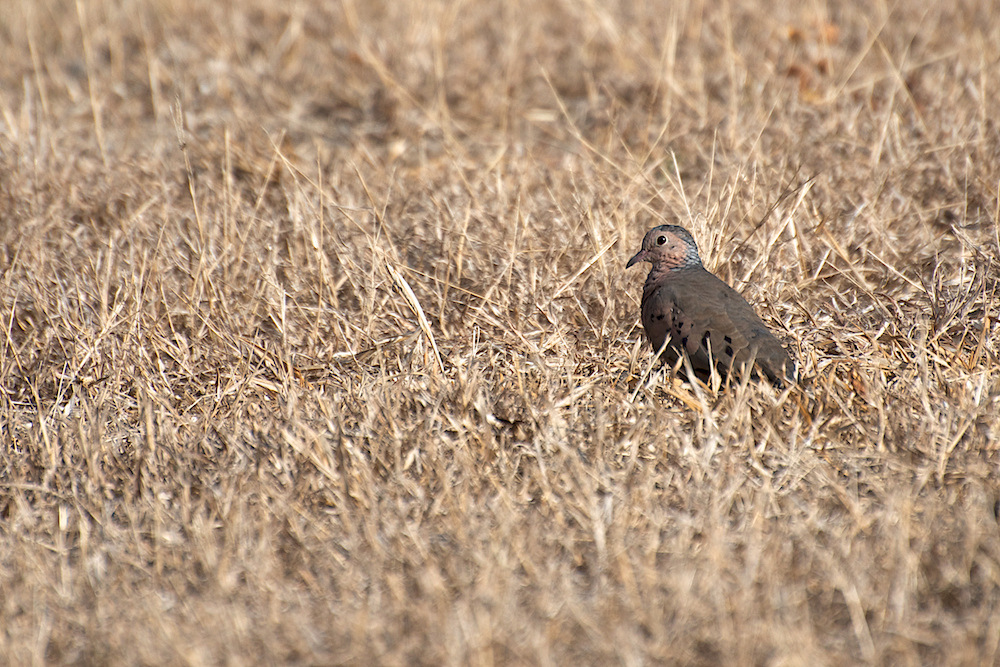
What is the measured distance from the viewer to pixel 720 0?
6.11 meters

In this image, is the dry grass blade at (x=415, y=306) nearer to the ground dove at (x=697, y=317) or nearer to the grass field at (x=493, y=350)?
the grass field at (x=493, y=350)

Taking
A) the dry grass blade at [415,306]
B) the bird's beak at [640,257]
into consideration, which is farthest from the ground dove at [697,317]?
the dry grass blade at [415,306]

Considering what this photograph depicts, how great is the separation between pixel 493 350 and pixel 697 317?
71 centimetres

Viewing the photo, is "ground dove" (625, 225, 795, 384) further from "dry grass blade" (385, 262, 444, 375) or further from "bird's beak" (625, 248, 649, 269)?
"dry grass blade" (385, 262, 444, 375)

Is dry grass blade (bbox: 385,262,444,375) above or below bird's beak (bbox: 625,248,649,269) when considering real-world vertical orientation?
below

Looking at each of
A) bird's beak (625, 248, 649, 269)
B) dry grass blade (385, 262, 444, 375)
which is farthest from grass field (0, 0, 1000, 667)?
bird's beak (625, 248, 649, 269)

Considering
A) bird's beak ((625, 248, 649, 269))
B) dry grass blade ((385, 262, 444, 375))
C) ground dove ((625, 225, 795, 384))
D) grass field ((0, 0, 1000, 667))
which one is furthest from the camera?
bird's beak ((625, 248, 649, 269))

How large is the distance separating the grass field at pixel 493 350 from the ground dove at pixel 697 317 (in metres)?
0.12

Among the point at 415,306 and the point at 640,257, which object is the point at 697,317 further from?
the point at 415,306

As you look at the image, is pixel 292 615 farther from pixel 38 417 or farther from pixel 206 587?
pixel 38 417

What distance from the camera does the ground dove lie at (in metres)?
3.22

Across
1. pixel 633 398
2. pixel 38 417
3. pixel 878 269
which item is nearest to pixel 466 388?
pixel 633 398

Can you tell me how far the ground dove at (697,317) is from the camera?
3.22m

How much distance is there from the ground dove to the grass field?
0.38ft
